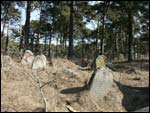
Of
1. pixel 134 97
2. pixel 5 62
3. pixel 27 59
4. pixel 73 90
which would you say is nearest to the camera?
pixel 73 90

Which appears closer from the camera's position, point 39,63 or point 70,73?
point 70,73

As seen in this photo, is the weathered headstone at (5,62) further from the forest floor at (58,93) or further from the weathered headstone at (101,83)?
the weathered headstone at (101,83)

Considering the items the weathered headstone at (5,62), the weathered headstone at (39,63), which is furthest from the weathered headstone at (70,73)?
the weathered headstone at (5,62)

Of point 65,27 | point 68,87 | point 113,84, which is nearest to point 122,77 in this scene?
point 113,84

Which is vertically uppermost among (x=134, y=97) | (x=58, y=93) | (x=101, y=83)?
(x=101, y=83)

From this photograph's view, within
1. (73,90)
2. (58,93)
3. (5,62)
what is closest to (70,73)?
(73,90)

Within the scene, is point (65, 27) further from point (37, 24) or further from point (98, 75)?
point (98, 75)

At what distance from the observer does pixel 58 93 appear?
54.5 ft

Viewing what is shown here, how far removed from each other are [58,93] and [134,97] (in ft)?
12.5

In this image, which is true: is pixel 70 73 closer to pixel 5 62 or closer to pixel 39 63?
pixel 39 63

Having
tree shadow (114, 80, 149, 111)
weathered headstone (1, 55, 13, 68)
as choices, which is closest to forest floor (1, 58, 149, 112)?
tree shadow (114, 80, 149, 111)

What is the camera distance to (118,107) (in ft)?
54.7

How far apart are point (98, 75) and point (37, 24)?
115ft

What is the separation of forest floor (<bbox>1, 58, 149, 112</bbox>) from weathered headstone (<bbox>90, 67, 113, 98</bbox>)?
0.80ft
